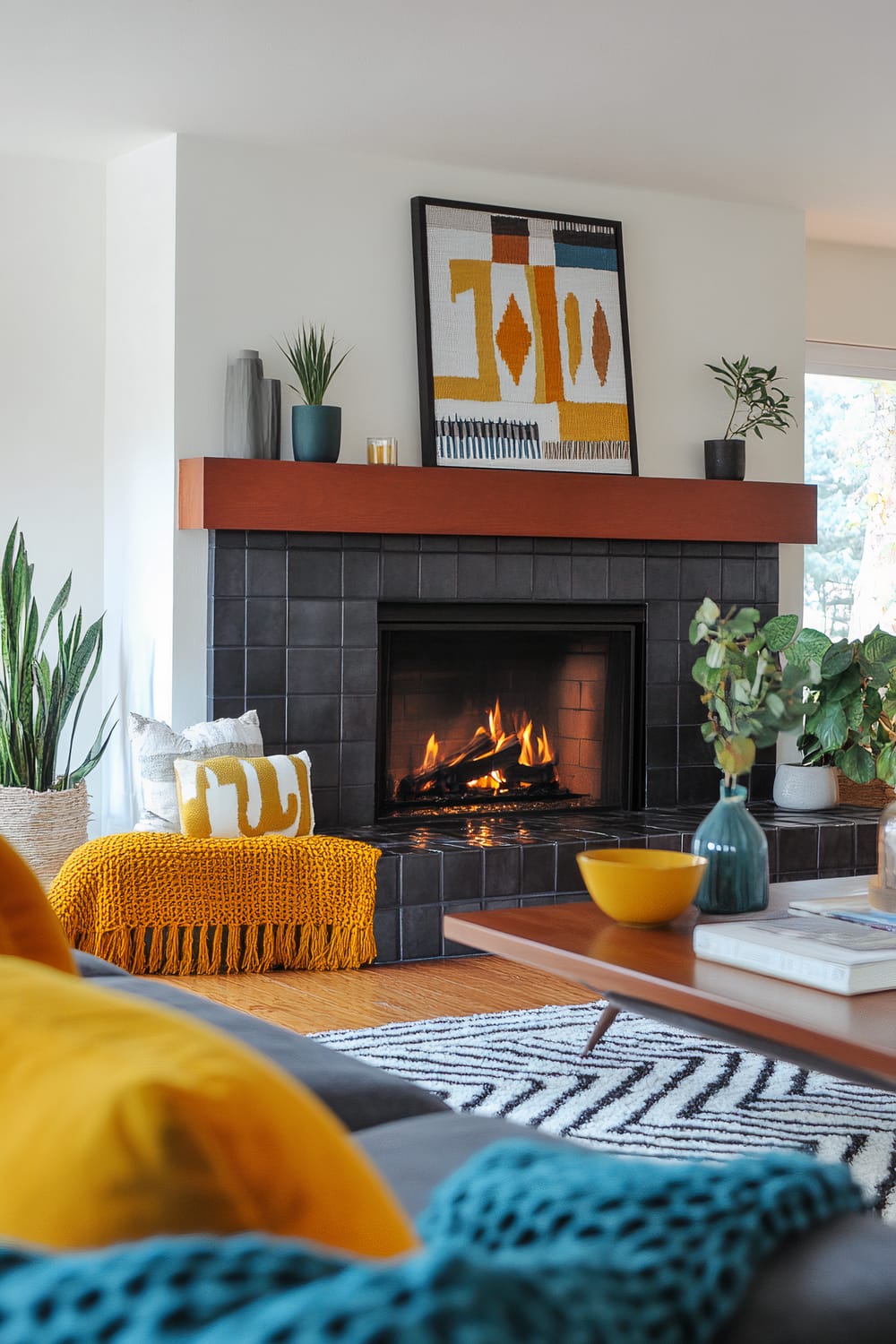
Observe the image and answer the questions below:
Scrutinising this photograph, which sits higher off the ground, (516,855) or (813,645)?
(813,645)

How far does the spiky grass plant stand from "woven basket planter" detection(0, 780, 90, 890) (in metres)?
1.42

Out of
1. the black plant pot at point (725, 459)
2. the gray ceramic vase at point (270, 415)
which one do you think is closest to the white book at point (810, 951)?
the gray ceramic vase at point (270, 415)

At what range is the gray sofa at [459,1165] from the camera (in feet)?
2.56

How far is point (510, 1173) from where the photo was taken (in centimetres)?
78

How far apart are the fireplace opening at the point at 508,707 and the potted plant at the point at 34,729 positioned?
39.0 inches

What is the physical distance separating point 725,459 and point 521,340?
0.87m

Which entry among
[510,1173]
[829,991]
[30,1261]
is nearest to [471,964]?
[829,991]

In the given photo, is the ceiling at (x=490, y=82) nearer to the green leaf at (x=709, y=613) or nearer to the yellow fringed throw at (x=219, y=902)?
the green leaf at (x=709, y=613)

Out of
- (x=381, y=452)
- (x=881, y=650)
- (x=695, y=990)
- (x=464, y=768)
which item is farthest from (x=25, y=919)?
(x=464, y=768)

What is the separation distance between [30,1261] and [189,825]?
11.7ft

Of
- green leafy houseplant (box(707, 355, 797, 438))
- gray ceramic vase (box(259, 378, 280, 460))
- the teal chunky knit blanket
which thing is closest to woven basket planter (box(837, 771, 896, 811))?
green leafy houseplant (box(707, 355, 797, 438))

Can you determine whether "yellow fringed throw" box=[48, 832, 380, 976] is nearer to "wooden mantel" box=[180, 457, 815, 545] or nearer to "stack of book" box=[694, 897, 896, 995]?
"wooden mantel" box=[180, 457, 815, 545]

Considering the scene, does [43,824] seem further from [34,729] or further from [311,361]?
[311,361]

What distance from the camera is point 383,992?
380 cm
